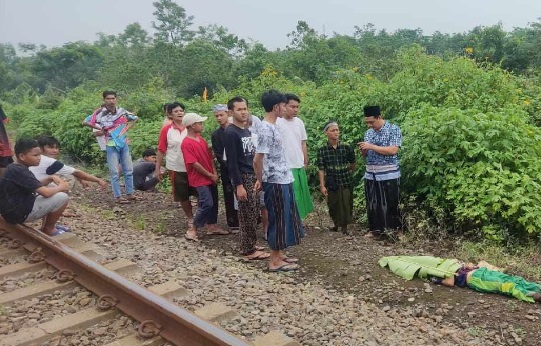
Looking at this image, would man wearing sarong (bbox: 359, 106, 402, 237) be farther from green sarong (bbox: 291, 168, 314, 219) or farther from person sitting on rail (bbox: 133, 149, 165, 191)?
person sitting on rail (bbox: 133, 149, 165, 191)

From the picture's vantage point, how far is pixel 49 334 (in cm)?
358

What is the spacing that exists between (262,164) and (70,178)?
5605 mm

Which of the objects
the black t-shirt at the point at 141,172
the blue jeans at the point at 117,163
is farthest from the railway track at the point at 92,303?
the black t-shirt at the point at 141,172

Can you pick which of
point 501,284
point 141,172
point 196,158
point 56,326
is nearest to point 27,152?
point 196,158

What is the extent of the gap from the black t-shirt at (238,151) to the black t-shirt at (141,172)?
14.0 feet

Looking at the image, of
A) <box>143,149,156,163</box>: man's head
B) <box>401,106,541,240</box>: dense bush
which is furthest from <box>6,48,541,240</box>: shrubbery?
<box>143,149,156,163</box>: man's head

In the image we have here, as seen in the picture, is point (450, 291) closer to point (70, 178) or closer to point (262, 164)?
point (262, 164)

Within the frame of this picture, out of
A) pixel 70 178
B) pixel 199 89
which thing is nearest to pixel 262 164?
pixel 70 178

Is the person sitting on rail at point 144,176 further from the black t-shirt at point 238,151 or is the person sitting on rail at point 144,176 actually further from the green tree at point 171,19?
the green tree at point 171,19

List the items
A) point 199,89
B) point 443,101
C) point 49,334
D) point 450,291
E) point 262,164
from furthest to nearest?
1. point 199,89
2. point 443,101
3. point 262,164
4. point 450,291
5. point 49,334

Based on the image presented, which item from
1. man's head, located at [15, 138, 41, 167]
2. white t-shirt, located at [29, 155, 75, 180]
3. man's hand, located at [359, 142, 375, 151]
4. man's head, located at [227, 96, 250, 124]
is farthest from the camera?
man's hand, located at [359, 142, 375, 151]

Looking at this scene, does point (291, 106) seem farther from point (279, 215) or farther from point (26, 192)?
point (26, 192)

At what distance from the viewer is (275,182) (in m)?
5.14

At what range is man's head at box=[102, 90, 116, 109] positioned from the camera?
327 inches
